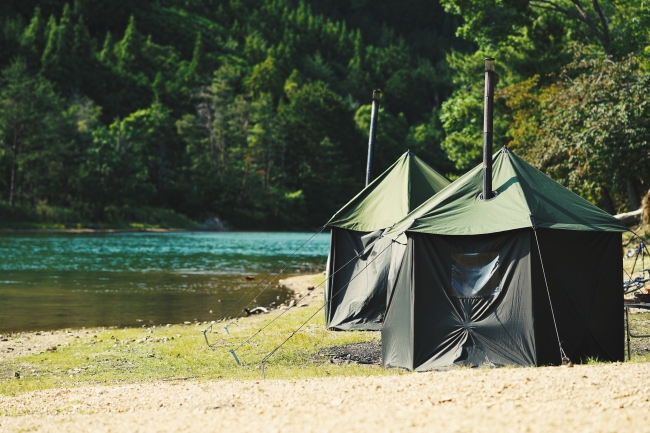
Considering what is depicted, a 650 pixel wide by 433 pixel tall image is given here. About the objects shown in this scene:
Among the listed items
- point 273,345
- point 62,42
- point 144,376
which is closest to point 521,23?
point 273,345

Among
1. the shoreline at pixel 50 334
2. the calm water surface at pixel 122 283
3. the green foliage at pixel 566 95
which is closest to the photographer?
the shoreline at pixel 50 334

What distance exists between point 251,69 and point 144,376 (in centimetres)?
14703

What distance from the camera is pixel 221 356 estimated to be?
14.2m

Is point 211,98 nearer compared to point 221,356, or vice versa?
point 221,356

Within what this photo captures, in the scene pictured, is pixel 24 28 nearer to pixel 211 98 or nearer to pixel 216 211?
pixel 211 98

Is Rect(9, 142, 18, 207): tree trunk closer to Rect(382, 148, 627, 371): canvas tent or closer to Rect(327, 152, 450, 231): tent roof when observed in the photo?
Rect(327, 152, 450, 231): tent roof

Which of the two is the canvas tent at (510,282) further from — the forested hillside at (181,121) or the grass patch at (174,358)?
the forested hillside at (181,121)

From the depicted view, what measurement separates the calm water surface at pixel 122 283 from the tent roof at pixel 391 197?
227 inches

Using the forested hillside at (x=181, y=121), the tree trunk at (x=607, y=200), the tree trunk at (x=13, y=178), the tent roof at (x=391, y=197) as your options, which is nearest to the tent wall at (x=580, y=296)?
the tent roof at (x=391, y=197)

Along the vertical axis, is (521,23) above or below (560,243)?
above

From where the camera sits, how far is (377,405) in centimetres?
857

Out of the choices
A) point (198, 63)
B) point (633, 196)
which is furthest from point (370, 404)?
point (198, 63)

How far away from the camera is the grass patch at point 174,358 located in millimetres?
12203

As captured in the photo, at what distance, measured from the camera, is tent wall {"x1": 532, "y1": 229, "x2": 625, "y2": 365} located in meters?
11.6
